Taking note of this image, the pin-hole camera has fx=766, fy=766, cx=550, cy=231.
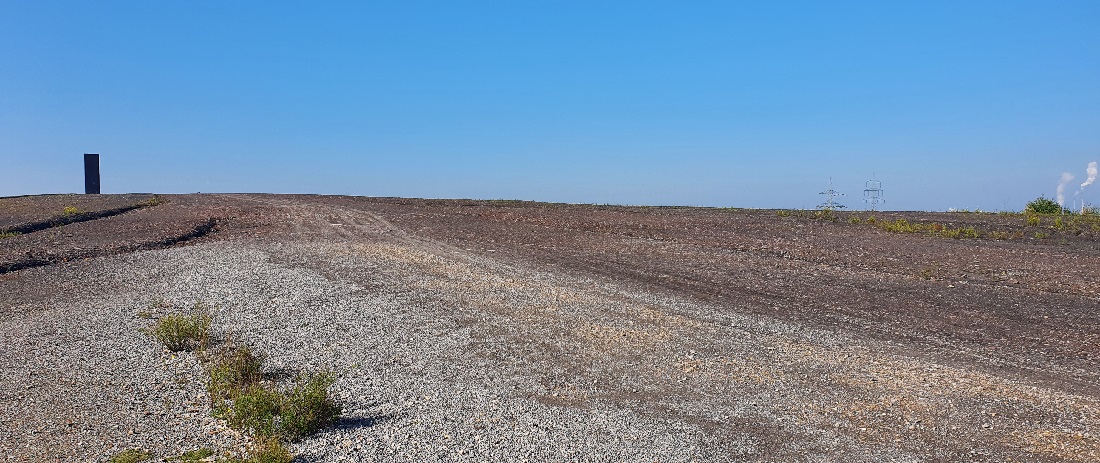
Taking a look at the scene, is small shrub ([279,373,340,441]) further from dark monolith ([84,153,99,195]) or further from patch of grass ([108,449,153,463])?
dark monolith ([84,153,99,195])

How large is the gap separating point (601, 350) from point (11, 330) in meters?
8.41

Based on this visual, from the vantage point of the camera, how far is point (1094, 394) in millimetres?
8852

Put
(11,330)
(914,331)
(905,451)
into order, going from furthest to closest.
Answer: (914,331) → (11,330) → (905,451)

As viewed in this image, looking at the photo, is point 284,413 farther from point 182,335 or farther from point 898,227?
point 898,227

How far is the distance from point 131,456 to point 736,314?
9.38 metres

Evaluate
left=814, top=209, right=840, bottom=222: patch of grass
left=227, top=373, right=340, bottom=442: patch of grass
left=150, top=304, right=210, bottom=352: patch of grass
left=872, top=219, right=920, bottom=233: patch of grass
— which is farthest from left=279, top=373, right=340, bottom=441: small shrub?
left=814, top=209, right=840, bottom=222: patch of grass

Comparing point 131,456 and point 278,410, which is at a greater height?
point 278,410

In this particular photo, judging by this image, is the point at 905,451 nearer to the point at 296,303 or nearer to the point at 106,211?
the point at 296,303

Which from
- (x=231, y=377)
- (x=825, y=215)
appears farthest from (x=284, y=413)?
(x=825, y=215)

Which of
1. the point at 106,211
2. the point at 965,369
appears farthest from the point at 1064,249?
the point at 106,211

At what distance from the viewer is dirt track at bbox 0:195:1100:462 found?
7578mm

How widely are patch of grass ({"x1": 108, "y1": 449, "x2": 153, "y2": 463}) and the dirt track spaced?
68 cm

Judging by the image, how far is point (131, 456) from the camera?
242 inches

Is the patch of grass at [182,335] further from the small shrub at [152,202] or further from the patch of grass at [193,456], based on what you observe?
the small shrub at [152,202]
